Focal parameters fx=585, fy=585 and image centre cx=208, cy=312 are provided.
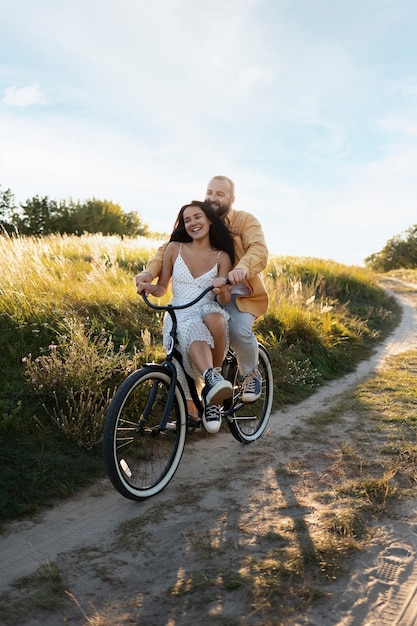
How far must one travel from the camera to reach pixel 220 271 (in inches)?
177

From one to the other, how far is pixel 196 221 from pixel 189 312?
0.70 metres

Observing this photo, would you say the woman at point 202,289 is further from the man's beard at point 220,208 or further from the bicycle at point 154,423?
the man's beard at point 220,208

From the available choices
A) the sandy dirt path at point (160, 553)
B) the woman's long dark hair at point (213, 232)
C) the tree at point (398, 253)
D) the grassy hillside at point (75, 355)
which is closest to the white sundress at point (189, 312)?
the woman's long dark hair at point (213, 232)

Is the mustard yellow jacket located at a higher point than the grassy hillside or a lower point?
higher

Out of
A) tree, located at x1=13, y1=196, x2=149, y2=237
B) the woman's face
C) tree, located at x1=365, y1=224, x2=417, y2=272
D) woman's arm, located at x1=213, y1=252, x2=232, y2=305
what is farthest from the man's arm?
tree, located at x1=365, y1=224, x2=417, y2=272

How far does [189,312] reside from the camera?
14.1 feet

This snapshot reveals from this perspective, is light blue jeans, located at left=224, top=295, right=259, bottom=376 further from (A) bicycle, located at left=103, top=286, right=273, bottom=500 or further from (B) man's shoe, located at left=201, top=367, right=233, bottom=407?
(B) man's shoe, located at left=201, top=367, right=233, bottom=407

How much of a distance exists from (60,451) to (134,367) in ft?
4.30

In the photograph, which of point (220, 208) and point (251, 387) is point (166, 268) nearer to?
point (220, 208)

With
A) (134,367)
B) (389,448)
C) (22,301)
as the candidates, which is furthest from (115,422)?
(22,301)

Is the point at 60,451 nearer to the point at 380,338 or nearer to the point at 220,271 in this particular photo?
the point at 220,271

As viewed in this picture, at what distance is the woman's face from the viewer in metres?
4.44

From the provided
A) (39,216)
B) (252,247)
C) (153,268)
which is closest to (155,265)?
(153,268)

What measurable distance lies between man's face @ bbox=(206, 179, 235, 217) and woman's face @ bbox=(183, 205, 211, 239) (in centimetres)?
37
